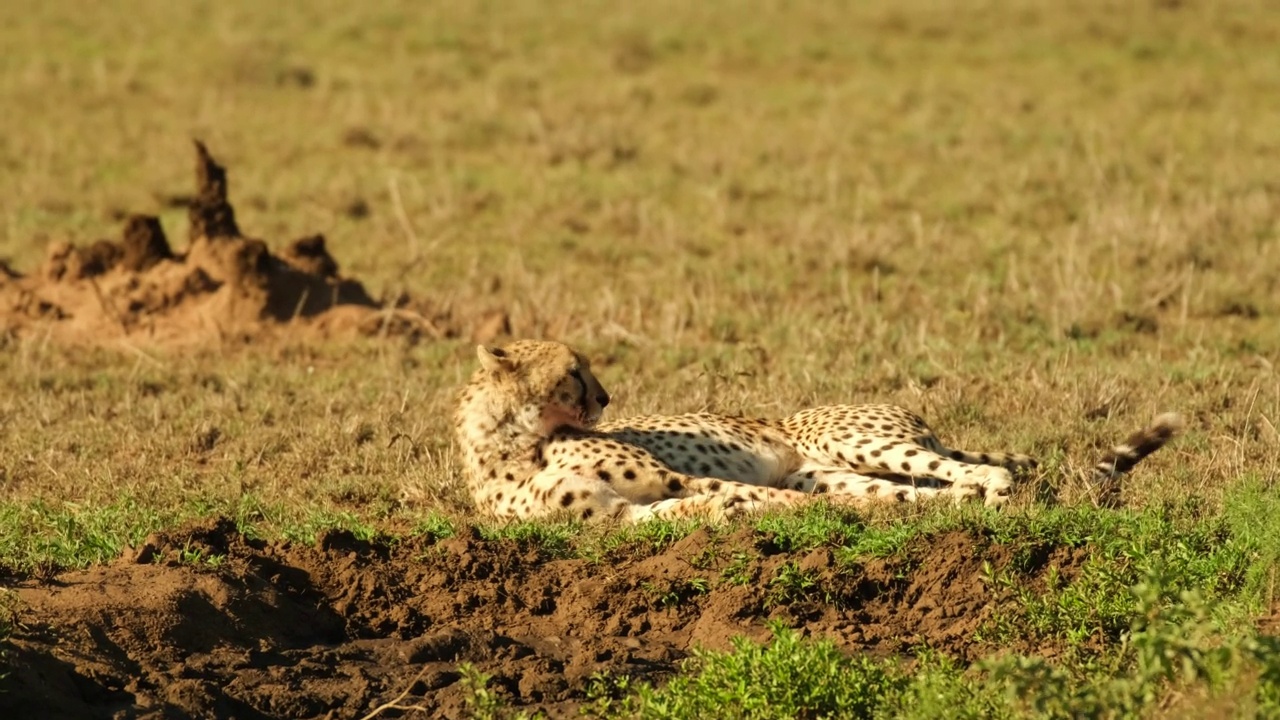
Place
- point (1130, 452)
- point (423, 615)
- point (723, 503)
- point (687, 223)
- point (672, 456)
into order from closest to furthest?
point (423, 615) → point (723, 503) → point (1130, 452) → point (672, 456) → point (687, 223)

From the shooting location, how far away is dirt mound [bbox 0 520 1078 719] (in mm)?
5297

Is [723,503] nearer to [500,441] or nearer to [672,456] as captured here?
[672,456]

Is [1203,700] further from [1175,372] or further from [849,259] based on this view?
[849,259]

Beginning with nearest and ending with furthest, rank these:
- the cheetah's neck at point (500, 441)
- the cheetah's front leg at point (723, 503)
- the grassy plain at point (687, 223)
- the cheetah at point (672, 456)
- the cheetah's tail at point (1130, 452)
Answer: the cheetah's front leg at point (723, 503)
the cheetah at point (672, 456)
the cheetah's tail at point (1130, 452)
the cheetah's neck at point (500, 441)
the grassy plain at point (687, 223)

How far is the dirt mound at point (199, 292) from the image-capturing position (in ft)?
35.3

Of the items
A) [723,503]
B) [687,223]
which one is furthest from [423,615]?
[687,223]

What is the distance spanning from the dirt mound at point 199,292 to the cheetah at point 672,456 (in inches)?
122

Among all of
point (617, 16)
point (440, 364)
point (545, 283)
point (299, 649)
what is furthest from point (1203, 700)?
point (617, 16)

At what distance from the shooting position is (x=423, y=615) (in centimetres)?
611

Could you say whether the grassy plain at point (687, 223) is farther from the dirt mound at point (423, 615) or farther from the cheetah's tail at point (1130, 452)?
the dirt mound at point (423, 615)

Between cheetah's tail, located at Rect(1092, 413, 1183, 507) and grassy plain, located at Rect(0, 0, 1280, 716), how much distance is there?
4.2 inches

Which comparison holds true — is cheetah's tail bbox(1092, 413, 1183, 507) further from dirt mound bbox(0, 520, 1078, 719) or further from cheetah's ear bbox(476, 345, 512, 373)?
cheetah's ear bbox(476, 345, 512, 373)

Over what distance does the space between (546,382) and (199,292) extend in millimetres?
4099

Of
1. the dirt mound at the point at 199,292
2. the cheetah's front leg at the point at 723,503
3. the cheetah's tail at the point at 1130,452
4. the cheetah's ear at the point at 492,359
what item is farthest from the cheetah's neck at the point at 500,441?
the dirt mound at the point at 199,292
